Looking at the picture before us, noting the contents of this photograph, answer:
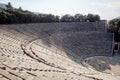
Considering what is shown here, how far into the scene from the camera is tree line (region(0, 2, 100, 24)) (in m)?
33.4

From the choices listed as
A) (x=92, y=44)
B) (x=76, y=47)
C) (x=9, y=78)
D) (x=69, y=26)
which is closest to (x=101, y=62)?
(x=76, y=47)

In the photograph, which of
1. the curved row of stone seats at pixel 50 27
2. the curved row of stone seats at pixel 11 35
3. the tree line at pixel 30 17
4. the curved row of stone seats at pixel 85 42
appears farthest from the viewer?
the tree line at pixel 30 17

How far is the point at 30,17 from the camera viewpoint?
40.0 metres

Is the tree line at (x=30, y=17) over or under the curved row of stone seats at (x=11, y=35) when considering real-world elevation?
over

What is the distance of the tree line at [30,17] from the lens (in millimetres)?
33419

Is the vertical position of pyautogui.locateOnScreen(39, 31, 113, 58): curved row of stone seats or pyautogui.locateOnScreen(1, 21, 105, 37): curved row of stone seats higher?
pyautogui.locateOnScreen(1, 21, 105, 37): curved row of stone seats

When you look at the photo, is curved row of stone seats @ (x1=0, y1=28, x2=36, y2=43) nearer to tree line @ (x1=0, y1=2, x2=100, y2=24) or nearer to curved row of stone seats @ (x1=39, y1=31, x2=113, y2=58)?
curved row of stone seats @ (x1=39, y1=31, x2=113, y2=58)

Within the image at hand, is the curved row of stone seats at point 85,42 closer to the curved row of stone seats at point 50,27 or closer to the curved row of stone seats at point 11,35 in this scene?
the curved row of stone seats at point 50,27

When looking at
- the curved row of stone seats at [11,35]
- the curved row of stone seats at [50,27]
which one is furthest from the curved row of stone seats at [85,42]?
the curved row of stone seats at [11,35]

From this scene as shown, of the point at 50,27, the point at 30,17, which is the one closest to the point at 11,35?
the point at 50,27

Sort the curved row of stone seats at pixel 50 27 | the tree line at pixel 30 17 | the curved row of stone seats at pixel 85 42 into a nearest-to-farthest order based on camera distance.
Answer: the curved row of stone seats at pixel 50 27
the curved row of stone seats at pixel 85 42
the tree line at pixel 30 17

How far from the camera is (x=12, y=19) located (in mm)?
34688

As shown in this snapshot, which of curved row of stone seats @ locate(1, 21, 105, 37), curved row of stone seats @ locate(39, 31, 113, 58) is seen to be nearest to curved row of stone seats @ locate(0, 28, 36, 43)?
curved row of stone seats @ locate(1, 21, 105, 37)

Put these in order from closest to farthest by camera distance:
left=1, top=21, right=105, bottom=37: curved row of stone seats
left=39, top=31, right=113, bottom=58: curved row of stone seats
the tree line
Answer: left=1, top=21, right=105, bottom=37: curved row of stone seats
left=39, top=31, right=113, bottom=58: curved row of stone seats
the tree line
